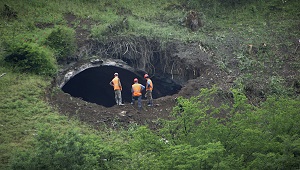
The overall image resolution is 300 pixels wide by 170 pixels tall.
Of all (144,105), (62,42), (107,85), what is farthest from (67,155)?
(107,85)

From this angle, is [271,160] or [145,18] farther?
[145,18]

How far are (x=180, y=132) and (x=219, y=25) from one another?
530 inches

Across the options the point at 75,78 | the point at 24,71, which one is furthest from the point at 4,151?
the point at 75,78

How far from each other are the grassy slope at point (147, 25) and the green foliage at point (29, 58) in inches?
16.3

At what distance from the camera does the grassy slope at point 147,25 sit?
2048 cm

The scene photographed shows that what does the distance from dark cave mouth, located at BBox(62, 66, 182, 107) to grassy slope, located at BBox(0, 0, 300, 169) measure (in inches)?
90.4

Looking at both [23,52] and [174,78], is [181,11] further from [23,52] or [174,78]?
[23,52]

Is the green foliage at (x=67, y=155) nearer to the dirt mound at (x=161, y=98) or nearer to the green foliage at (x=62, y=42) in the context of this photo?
the dirt mound at (x=161, y=98)

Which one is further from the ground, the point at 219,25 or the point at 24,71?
the point at 219,25

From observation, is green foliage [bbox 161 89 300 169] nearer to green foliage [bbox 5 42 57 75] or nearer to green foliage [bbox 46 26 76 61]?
green foliage [bbox 5 42 57 75]

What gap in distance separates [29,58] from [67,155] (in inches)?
353

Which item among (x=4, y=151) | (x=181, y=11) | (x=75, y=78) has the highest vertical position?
(x=181, y=11)

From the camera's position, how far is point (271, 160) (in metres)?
12.6

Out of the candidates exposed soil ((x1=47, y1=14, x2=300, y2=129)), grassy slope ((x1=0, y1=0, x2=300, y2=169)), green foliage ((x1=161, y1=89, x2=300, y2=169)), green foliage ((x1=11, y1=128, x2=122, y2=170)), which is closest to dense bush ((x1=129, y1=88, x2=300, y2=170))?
green foliage ((x1=161, y1=89, x2=300, y2=169))
